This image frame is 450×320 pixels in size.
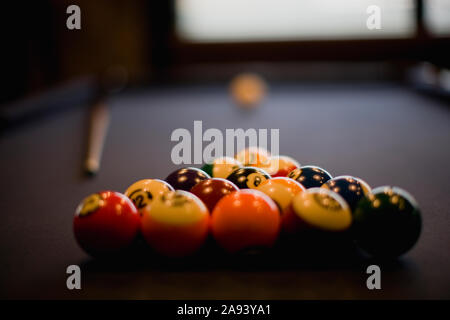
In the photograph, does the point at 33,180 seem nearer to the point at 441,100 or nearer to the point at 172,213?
the point at 172,213

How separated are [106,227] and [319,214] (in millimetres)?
519

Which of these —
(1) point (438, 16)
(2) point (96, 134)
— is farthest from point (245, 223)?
(1) point (438, 16)

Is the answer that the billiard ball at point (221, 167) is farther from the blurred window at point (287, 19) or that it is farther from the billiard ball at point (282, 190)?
the blurred window at point (287, 19)

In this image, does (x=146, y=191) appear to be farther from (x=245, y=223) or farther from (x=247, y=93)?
(x=247, y=93)

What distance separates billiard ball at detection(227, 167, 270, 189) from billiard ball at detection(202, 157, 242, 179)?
98mm

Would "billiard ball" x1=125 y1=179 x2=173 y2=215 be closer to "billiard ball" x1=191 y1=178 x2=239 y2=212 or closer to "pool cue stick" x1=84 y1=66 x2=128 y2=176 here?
"billiard ball" x1=191 y1=178 x2=239 y2=212

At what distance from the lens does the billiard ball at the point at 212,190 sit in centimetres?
140

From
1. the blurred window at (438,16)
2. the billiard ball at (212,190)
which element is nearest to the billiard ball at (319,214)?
the billiard ball at (212,190)

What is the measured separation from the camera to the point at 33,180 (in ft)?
7.25

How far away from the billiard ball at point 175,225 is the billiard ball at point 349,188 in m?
0.38

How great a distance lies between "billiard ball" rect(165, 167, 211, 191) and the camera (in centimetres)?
154

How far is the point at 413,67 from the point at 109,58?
395 centimetres

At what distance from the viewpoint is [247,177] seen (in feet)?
5.04
